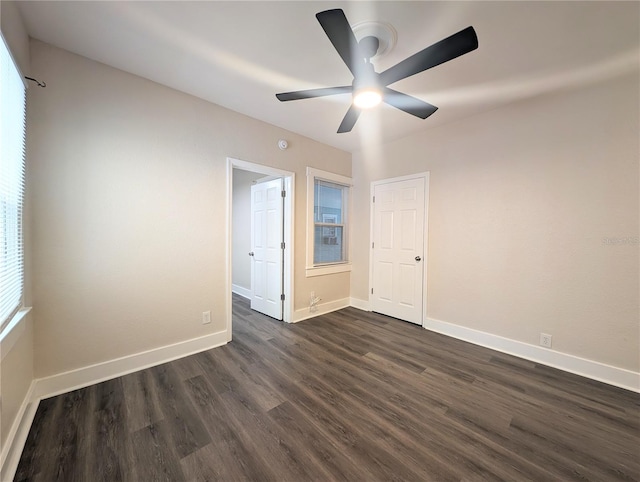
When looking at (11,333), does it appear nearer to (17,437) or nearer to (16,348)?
(16,348)

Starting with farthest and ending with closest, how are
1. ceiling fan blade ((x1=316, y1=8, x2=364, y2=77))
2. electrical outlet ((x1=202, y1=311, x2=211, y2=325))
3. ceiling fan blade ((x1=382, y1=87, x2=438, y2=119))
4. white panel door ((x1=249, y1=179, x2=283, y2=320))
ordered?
white panel door ((x1=249, y1=179, x2=283, y2=320)) → electrical outlet ((x1=202, y1=311, x2=211, y2=325)) → ceiling fan blade ((x1=382, y1=87, x2=438, y2=119)) → ceiling fan blade ((x1=316, y1=8, x2=364, y2=77))

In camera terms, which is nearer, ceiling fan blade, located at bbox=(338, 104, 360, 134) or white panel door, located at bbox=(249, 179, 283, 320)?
ceiling fan blade, located at bbox=(338, 104, 360, 134)

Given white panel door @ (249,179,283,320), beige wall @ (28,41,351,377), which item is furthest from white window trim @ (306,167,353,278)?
beige wall @ (28,41,351,377)

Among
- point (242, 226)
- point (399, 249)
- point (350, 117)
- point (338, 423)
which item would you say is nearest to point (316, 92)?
point (350, 117)

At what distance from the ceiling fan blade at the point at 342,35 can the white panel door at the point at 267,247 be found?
2.15 metres

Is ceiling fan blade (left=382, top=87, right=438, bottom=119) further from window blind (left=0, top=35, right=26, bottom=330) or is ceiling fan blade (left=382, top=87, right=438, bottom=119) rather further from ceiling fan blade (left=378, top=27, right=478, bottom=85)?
window blind (left=0, top=35, right=26, bottom=330)

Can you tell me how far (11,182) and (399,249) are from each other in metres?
3.80

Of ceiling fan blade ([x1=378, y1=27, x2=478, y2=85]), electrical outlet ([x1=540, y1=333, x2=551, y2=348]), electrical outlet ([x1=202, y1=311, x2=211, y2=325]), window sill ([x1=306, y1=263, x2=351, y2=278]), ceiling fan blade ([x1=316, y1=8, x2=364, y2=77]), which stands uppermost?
ceiling fan blade ([x1=316, y1=8, x2=364, y2=77])

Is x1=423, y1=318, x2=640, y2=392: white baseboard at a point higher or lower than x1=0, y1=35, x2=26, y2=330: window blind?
lower

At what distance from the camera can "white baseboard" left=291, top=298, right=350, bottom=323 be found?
360 centimetres

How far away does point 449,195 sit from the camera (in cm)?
319

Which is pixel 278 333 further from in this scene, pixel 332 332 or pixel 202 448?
pixel 202 448

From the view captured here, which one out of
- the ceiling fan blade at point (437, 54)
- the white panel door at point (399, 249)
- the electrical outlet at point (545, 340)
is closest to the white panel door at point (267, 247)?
the white panel door at point (399, 249)

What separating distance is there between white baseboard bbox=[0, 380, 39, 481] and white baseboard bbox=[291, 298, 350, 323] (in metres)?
2.42
